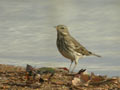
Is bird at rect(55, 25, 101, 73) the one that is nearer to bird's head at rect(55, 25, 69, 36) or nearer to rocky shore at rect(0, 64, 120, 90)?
bird's head at rect(55, 25, 69, 36)

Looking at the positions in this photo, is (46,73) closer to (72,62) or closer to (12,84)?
(12,84)

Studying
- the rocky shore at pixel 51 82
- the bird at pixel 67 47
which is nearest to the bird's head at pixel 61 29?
the bird at pixel 67 47

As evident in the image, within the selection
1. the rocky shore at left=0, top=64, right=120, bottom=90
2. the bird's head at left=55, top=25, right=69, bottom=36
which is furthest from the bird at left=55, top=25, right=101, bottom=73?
the rocky shore at left=0, top=64, right=120, bottom=90

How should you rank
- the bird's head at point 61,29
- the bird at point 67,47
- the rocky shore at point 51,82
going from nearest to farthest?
1. the rocky shore at point 51,82
2. the bird at point 67,47
3. the bird's head at point 61,29

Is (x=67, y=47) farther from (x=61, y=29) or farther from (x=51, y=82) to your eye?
(x=51, y=82)

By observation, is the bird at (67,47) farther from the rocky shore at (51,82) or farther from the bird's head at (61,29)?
the rocky shore at (51,82)

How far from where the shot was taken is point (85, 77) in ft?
23.5

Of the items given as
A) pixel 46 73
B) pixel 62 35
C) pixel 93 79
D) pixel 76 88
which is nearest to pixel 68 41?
pixel 62 35

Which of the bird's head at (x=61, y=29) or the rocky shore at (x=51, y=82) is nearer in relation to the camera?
the rocky shore at (x=51, y=82)

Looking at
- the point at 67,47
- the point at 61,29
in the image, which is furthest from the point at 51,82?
the point at 61,29

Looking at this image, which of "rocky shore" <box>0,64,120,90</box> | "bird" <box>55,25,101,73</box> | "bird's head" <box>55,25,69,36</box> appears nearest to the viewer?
"rocky shore" <box>0,64,120,90</box>

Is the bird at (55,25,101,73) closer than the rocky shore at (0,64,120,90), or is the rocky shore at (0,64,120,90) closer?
the rocky shore at (0,64,120,90)

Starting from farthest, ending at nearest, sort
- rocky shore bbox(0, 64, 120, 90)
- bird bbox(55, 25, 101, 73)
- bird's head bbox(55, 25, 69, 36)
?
bird's head bbox(55, 25, 69, 36), bird bbox(55, 25, 101, 73), rocky shore bbox(0, 64, 120, 90)

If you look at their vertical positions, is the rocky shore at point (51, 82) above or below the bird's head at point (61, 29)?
below
